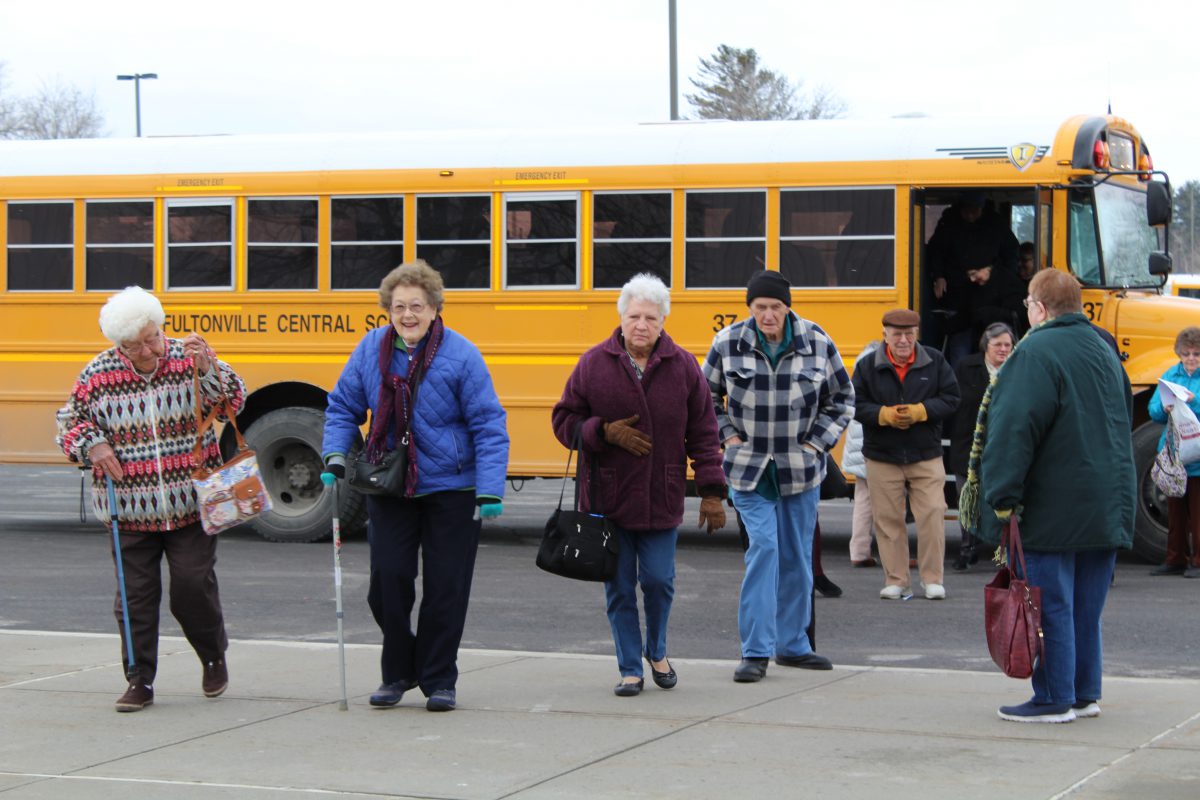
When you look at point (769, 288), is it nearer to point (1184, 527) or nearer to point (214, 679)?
point (214, 679)

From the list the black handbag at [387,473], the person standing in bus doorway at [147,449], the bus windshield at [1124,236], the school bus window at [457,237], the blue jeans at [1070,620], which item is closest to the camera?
the blue jeans at [1070,620]

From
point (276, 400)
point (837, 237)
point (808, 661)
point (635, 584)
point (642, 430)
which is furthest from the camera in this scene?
point (276, 400)

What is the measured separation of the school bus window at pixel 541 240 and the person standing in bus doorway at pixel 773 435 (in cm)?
542

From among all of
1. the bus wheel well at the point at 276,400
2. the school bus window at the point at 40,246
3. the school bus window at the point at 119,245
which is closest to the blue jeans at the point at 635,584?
the bus wheel well at the point at 276,400

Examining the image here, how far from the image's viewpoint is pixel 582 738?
6770 mm

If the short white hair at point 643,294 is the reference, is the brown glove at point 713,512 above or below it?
below

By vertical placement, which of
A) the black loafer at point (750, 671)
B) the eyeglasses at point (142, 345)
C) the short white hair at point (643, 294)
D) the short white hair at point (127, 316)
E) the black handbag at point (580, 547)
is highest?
the short white hair at point (643, 294)

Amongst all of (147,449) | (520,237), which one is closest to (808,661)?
(147,449)

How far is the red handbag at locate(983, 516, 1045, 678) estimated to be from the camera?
6.71 m

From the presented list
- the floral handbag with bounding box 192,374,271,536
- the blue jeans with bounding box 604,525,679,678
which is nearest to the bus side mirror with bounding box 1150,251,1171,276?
the blue jeans with bounding box 604,525,679,678

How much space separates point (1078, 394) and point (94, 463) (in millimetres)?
3925

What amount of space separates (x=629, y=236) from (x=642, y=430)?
236 inches

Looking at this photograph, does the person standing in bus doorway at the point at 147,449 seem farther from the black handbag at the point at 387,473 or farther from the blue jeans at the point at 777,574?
the blue jeans at the point at 777,574

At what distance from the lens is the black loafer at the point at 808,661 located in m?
8.24
